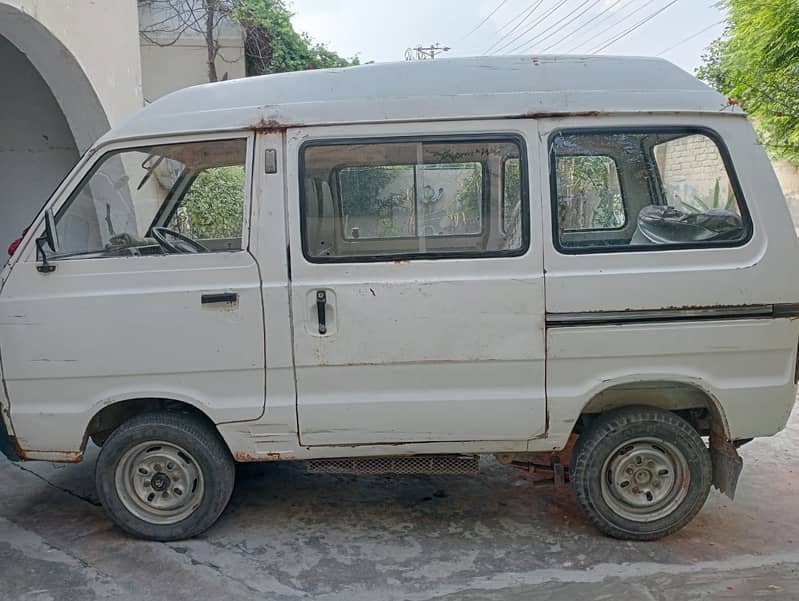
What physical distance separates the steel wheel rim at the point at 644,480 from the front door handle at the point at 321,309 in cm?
168

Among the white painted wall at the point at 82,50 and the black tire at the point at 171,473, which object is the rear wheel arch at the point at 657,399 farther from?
the white painted wall at the point at 82,50

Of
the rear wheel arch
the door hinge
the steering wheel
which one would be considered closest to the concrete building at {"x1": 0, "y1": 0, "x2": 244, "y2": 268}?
the steering wheel

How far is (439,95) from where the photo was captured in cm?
328

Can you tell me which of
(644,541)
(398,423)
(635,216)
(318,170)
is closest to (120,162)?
(318,170)

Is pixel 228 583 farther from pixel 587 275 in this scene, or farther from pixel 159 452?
pixel 587 275

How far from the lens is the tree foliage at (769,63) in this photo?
5820 millimetres

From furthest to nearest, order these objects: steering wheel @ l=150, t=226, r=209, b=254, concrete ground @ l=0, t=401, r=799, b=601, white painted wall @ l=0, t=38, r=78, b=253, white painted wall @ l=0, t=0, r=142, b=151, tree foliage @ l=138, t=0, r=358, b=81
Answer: tree foliage @ l=138, t=0, r=358, b=81, white painted wall @ l=0, t=38, r=78, b=253, white painted wall @ l=0, t=0, r=142, b=151, steering wheel @ l=150, t=226, r=209, b=254, concrete ground @ l=0, t=401, r=799, b=601

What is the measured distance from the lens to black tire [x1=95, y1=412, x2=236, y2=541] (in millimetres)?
3455

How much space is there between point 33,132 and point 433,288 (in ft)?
22.0

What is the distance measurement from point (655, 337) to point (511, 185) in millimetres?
1068

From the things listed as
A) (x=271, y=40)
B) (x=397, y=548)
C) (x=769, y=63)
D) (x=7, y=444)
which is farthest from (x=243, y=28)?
(x=397, y=548)

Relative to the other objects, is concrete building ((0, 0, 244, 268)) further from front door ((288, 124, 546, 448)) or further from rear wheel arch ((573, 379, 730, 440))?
rear wheel arch ((573, 379, 730, 440))

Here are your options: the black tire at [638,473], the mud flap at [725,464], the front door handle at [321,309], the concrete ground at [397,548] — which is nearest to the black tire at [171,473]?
the concrete ground at [397,548]

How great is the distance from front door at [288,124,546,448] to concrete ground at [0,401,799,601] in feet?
2.06
